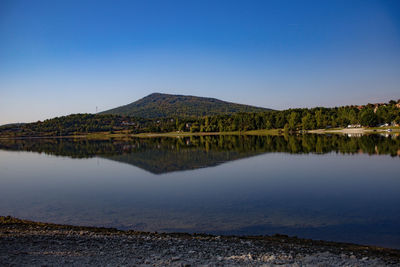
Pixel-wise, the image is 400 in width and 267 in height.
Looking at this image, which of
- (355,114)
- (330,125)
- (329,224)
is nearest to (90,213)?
(329,224)

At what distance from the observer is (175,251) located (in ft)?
33.5

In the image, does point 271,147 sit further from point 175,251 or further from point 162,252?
point 162,252

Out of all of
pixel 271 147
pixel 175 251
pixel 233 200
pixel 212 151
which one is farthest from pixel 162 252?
pixel 271 147

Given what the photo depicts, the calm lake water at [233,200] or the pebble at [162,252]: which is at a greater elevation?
the pebble at [162,252]

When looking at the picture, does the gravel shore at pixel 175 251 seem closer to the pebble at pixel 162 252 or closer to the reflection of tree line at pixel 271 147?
the pebble at pixel 162 252

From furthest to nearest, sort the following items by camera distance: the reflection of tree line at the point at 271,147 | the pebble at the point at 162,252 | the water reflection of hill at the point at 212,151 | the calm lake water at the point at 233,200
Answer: the reflection of tree line at the point at 271,147
the water reflection of hill at the point at 212,151
the calm lake water at the point at 233,200
the pebble at the point at 162,252

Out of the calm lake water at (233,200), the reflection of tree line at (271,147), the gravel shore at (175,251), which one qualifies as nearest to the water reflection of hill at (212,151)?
the reflection of tree line at (271,147)

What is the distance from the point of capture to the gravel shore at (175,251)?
9.14 m

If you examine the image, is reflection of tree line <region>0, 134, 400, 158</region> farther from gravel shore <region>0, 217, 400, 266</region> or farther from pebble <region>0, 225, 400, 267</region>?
pebble <region>0, 225, 400, 267</region>

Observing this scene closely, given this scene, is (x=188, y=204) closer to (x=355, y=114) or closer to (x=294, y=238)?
(x=294, y=238)

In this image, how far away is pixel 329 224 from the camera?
1405 cm

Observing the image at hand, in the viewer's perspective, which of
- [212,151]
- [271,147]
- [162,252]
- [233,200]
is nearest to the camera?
[162,252]

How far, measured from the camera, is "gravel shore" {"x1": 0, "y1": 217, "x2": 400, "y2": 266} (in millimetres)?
9141

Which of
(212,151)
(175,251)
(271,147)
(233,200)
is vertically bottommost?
(233,200)
